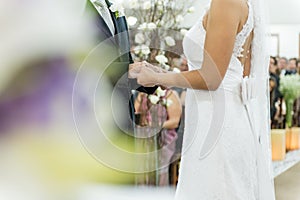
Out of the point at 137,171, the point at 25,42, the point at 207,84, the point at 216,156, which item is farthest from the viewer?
the point at 216,156

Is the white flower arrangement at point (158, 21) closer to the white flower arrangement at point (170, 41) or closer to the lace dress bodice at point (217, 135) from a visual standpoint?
the white flower arrangement at point (170, 41)

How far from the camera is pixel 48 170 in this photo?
358 mm

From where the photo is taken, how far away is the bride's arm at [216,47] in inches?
42.9

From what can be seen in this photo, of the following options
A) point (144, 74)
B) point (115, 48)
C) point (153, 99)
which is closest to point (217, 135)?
point (144, 74)


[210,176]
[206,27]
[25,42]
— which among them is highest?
[206,27]

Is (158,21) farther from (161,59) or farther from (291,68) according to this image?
(291,68)

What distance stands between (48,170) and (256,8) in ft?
3.22

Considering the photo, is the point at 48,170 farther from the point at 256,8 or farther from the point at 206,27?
the point at 256,8

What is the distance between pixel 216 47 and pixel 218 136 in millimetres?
240

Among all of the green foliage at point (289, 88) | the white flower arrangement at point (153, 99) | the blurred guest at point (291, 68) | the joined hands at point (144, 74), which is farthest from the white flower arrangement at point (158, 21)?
the blurred guest at point (291, 68)

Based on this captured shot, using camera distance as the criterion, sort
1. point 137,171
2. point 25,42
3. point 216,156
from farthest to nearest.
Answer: point 216,156
point 137,171
point 25,42

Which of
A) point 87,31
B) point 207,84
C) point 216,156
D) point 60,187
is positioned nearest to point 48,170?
point 60,187

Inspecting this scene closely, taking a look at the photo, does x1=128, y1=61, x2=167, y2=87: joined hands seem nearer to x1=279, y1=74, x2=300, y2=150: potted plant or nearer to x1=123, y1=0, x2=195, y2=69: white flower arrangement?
x1=123, y1=0, x2=195, y2=69: white flower arrangement

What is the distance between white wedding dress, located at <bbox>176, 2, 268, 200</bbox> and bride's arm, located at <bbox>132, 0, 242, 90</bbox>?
0.06 metres
